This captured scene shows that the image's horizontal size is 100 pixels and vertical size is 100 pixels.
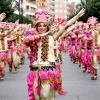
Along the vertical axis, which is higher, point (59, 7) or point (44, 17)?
point (59, 7)

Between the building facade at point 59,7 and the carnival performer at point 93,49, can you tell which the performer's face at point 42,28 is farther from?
the building facade at point 59,7

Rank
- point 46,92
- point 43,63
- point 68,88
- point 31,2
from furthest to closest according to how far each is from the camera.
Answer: point 31,2 < point 68,88 < point 43,63 < point 46,92

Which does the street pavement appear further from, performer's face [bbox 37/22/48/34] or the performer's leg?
performer's face [bbox 37/22/48/34]

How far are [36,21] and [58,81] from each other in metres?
1.16

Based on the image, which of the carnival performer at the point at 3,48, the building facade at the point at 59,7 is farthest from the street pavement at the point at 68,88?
the building facade at the point at 59,7

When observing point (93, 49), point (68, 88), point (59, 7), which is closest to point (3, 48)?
point (93, 49)

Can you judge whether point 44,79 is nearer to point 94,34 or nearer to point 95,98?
point 95,98

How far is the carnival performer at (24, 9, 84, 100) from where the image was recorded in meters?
7.62

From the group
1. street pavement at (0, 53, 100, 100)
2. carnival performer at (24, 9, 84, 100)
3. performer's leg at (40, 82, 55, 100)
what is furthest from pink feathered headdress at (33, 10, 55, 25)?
street pavement at (0, 53, 100, 100)

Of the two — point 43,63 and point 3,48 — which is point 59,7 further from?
point 43,63

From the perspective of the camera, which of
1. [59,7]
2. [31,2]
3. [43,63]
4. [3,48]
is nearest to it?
[43,63]

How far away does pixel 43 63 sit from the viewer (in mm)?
7824

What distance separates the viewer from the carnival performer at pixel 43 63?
25.0 ft

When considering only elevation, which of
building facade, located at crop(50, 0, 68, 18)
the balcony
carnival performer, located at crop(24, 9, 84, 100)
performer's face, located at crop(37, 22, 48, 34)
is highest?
building facade, located at crop(50, 0, 68, 18)
